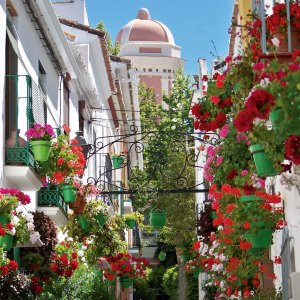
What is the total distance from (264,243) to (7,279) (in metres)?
3.50

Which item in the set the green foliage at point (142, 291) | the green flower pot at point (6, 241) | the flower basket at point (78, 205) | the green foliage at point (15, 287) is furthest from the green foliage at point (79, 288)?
the green foliage at point (142, 291)

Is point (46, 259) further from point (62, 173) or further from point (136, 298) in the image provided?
point (136, 298)

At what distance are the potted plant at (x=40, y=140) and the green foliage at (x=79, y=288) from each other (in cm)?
245

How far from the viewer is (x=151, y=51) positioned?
79.8m

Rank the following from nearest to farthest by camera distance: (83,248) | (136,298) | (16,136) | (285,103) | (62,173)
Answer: (285,103), (16,136), (62,173), (83,248), (136,298)

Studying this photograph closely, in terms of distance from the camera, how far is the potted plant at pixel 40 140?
1369 centimetres

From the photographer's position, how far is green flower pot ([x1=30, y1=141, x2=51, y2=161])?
13688 millimetres

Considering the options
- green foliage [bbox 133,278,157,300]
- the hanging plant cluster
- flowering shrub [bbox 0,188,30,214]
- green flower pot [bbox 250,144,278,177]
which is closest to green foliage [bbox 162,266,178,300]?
green foliage [bbox 133,278,157,300]

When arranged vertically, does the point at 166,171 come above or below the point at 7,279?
above

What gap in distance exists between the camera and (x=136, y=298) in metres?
47.4

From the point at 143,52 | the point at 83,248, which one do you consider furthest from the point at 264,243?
the point at 143,52

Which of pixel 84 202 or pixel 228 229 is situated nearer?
pixel 228 229

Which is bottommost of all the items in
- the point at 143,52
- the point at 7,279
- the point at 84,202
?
the point at 7,279

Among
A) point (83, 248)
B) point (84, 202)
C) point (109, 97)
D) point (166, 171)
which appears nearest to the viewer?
point (84, 202)
